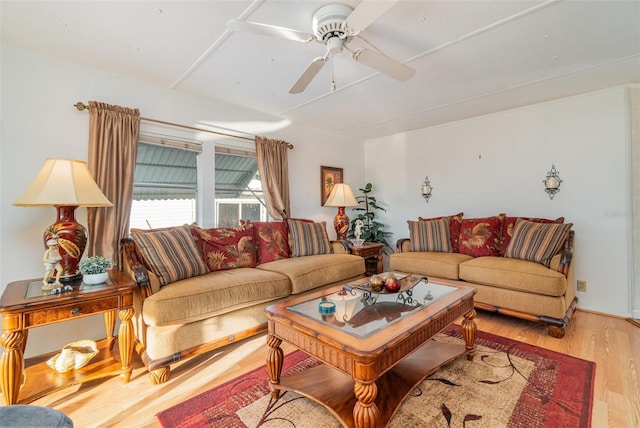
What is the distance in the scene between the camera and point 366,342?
1340 mm

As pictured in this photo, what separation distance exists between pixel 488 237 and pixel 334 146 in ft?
8.90

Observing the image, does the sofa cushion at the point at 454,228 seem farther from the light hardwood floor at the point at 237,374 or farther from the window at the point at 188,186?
the window at the point at 188,186


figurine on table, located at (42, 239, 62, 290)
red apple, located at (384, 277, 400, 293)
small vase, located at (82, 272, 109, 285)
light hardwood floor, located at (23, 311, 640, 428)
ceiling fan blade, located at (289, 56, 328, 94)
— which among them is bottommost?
light hardwood floor, located at (23, 311, 640, 428)

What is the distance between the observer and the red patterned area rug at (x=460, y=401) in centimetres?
156

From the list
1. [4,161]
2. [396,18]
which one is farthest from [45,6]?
[396,18]

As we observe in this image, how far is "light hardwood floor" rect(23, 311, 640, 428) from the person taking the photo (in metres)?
1.63

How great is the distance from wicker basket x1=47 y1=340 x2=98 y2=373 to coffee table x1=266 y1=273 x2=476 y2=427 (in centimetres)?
132

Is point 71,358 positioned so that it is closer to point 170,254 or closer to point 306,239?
point 170,254

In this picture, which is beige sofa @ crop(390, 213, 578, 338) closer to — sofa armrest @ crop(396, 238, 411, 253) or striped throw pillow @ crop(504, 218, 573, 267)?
striped throw pillow @ crop(504, 218, 573, 267)

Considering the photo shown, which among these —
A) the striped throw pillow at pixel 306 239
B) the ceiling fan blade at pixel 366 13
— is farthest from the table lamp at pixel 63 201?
the ceiling fan blade at pixel 366 13

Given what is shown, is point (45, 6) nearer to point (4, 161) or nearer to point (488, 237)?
point (4, 161)

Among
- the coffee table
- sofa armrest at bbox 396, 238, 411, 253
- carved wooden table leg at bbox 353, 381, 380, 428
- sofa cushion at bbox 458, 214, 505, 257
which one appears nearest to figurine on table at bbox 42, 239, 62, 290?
the coffee table

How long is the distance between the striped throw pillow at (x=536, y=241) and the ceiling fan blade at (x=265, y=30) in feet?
9.86

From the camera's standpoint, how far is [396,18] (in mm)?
1932
